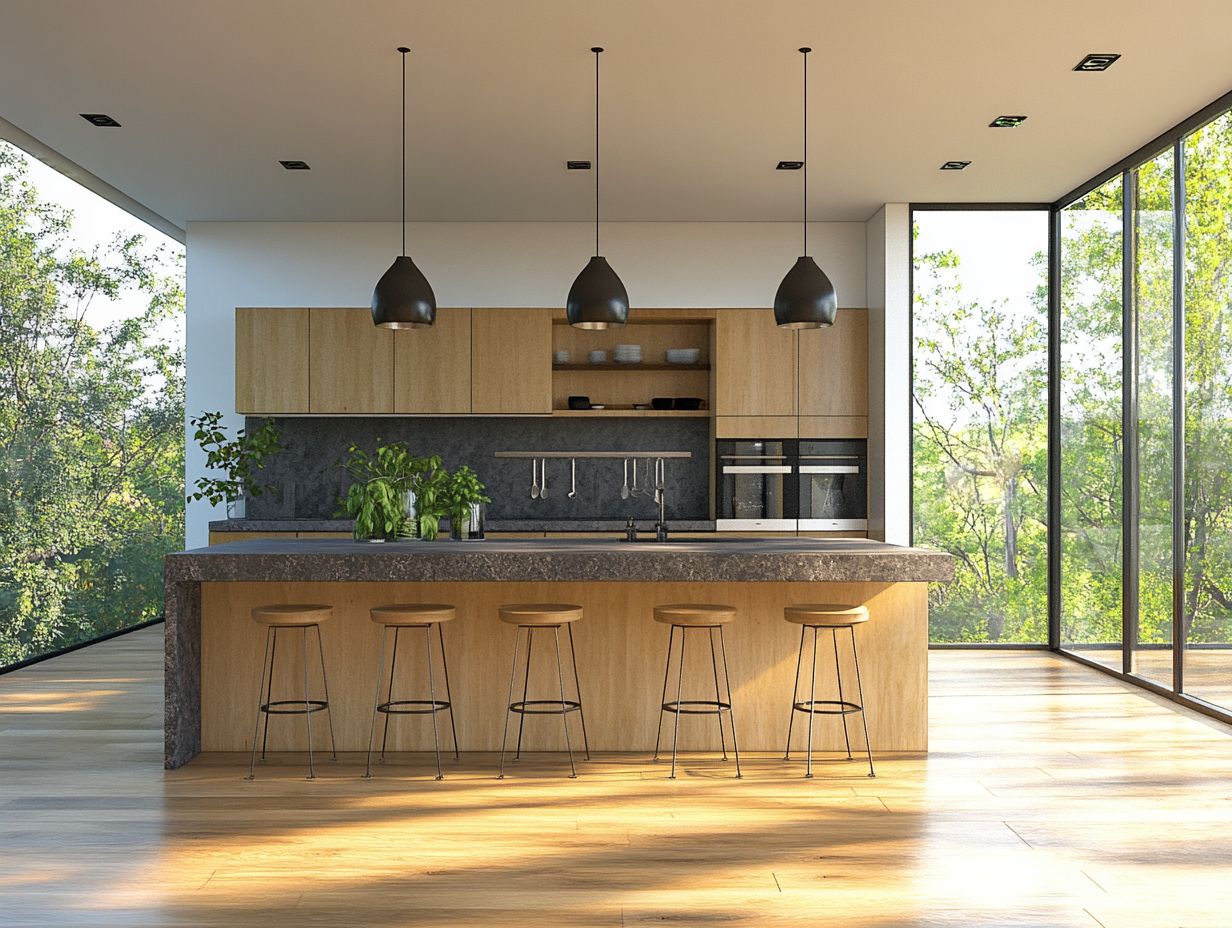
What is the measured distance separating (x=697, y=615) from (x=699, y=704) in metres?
0.53

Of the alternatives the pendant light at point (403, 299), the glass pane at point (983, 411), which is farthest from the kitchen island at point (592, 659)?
the glass pane at point (983, 411)

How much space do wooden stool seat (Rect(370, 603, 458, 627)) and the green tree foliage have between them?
3.41m

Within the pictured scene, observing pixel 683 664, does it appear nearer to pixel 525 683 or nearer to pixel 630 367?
pixel 525 683

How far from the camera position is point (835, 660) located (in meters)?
5.06

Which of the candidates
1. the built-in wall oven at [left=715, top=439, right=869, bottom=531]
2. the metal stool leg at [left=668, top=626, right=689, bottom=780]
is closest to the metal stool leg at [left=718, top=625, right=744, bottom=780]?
the metal stool leg at [left=668, top=626, right=689, bottom=780]

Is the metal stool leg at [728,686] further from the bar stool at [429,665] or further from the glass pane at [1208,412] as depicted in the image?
the glass pane at [1208,412]

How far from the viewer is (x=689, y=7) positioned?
446 cm

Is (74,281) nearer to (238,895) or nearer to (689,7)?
(689,7)

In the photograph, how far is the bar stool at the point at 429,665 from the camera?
184 inches

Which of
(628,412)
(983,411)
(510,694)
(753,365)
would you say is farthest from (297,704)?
(983,411)

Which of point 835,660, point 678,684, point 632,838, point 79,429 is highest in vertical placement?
point 79,429

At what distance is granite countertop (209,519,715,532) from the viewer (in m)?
7.55

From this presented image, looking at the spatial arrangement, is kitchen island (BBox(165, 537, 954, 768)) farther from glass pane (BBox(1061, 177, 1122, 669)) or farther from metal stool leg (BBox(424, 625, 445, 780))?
glass pane (BBox(1061, 177, 1122, 669))

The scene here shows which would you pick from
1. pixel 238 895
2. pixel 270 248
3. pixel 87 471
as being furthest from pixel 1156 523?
pixel 87 471
